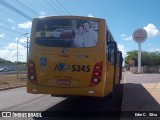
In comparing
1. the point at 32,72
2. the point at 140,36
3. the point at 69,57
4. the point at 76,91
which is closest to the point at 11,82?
the point at 32,72

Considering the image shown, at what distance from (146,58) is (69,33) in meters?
115

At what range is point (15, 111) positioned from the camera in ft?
39.7

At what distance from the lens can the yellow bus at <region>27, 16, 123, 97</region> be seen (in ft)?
37.4

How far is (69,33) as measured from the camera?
11.7 m

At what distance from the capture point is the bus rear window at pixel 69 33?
458 inches

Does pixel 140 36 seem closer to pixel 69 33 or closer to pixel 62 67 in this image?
pixel 69 33

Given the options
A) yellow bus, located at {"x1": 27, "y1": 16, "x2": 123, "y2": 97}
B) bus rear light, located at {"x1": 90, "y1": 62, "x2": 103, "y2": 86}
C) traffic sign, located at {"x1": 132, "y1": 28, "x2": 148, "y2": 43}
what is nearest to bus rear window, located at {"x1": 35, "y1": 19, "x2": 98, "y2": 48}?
yellow bus, located at {"x1": 27, "y1": 16, "x2": 123, "y2": 97}

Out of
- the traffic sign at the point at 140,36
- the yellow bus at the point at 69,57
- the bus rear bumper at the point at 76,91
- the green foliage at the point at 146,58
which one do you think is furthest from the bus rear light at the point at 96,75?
the green foliage at the point at 146,58

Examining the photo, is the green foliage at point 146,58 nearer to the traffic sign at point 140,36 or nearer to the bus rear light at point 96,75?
the traffic sign at point 140,36

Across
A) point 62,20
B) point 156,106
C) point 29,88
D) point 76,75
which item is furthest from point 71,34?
point 156,106

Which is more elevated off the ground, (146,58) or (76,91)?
(146,58)

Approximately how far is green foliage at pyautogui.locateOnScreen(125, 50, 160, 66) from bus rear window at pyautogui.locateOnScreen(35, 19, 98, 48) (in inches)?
4253

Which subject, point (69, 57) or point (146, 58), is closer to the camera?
point (69, 57)

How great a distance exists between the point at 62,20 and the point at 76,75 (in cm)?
196
